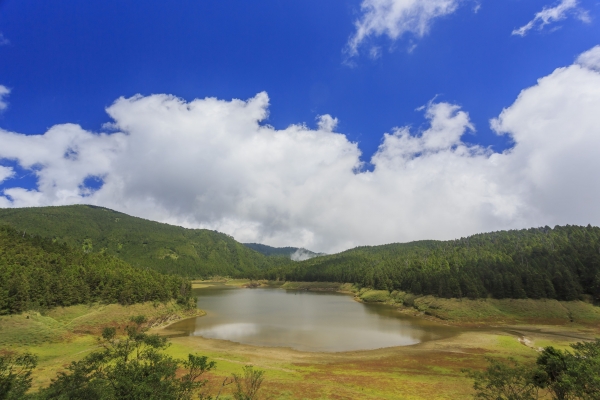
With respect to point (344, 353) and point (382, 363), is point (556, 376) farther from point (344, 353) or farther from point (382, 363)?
point (344, 353)

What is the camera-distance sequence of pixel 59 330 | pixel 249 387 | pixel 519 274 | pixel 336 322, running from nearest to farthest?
pixel 249 387 < pixel 59 330 < pixel 336 322 < pixel 519 274

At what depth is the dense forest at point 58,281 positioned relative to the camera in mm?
48969

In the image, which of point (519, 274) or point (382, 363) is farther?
point (519, 274)

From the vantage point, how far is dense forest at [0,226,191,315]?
4897cm

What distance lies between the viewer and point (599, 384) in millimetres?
14734

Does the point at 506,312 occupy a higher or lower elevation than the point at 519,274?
lower

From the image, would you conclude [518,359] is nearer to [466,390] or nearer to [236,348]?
[466,390]

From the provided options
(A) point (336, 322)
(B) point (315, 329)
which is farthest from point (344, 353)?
(A) point (336, 322)

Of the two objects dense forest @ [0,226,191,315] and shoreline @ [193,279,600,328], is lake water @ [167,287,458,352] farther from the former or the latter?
dense forest @ [0,226,191,315]

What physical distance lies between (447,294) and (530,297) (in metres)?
19.6

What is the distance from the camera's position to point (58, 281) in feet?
185

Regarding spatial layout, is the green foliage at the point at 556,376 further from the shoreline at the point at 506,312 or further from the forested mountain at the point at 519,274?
the forested mountain at the point at 519,274

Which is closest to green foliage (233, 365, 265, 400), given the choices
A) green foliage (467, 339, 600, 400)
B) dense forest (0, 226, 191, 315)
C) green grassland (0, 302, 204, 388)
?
green foliage (467, 339, 600, 400)

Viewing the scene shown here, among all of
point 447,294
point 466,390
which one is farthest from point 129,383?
point 447,294
